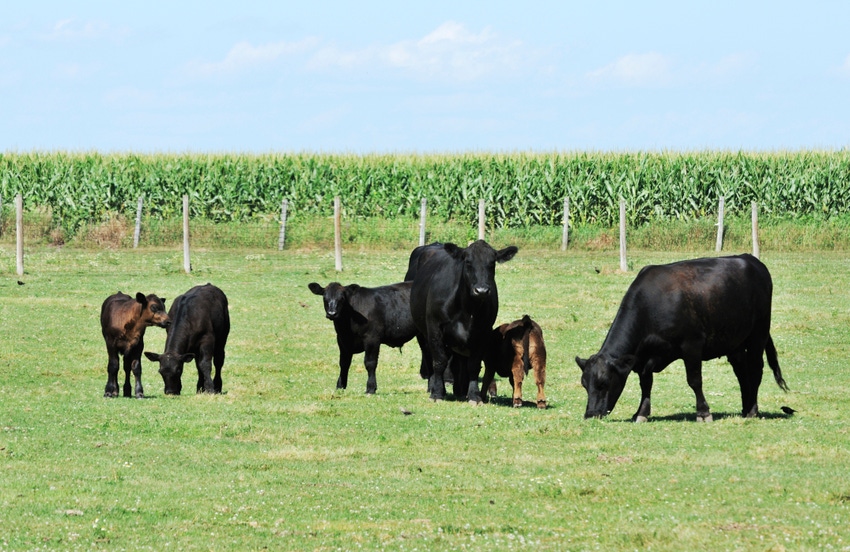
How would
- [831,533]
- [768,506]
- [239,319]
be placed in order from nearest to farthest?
[831,533]
[768,506]
[239,319]

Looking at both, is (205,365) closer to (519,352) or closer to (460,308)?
(460,308)

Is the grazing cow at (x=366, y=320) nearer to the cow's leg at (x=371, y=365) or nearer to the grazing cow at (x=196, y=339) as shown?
the cow's leg at (x=371, y=365)

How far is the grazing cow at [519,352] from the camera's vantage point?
1780 cm

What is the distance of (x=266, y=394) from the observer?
20156 mm

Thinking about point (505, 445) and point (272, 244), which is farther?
point (272, 244)

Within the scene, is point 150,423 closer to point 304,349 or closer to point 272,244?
point 304,349

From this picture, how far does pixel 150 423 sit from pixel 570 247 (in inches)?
1389

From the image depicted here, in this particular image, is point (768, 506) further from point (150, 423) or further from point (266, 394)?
point (266, 394)

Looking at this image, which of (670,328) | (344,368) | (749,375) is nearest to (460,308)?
(344,368)

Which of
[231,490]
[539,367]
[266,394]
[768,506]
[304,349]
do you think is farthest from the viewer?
[304,349]

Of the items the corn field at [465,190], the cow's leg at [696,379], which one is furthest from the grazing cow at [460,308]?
the corn field at [465,190]

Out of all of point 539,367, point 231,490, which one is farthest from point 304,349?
point 231,490

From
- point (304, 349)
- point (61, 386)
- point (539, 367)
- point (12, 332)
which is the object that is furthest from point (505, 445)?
point (12, 332)

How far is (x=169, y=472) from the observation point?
42.4 feet
